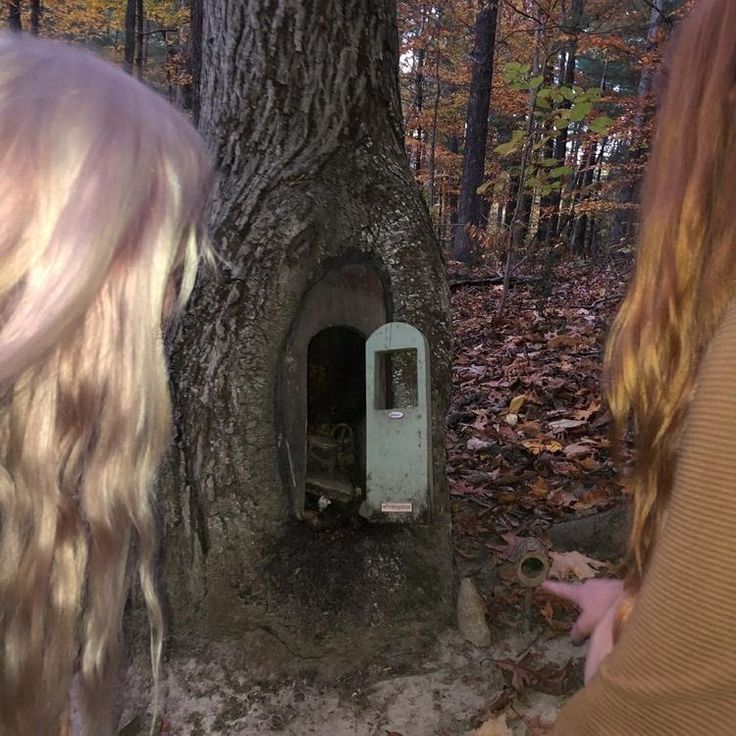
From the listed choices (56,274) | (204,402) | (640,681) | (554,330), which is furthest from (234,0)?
(554,330)

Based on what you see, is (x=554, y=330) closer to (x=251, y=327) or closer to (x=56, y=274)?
(x=251, y=327)

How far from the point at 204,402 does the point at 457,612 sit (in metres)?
1.23

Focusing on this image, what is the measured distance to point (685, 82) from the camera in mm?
1118

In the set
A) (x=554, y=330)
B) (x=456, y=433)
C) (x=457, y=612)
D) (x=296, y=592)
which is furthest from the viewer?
(x=554, y=330)

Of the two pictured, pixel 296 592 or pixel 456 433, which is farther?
pixel 456 433

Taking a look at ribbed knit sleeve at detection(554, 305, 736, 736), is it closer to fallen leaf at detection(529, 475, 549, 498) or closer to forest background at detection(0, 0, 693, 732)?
forest background at detection(0, 0, 693, 732)

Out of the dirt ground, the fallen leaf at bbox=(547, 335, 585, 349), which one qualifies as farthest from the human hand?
the fallen leaf at bbox=(547, 335, 585, 349)

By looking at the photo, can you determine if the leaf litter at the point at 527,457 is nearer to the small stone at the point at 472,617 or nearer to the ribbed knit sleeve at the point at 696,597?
the small stone at the point at 472,617

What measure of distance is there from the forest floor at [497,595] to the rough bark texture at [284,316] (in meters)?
0.15

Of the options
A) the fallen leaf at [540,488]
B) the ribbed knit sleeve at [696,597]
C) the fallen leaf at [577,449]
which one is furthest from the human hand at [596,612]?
the fallen leaf at [577,449]

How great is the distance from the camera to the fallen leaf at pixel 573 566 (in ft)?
9.59

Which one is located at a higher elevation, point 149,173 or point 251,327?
point 149,173

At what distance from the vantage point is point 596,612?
5.22ft

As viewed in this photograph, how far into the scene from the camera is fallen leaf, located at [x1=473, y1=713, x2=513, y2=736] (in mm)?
2125
